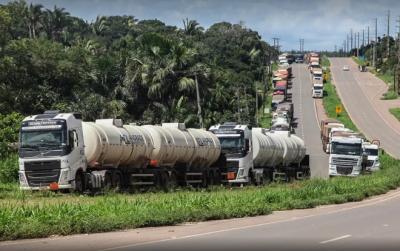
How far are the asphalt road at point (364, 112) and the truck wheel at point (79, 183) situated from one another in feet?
182

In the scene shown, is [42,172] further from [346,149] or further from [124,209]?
[346,149]

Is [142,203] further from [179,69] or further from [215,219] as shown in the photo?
[179,69]

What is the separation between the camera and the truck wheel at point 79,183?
1227 inches

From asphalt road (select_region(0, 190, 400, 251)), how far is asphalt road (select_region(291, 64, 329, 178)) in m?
39.9

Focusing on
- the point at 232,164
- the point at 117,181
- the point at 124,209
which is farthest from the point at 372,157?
the point at 124,209

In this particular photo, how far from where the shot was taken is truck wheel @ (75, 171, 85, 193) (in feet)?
102

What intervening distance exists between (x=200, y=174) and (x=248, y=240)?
76.1 feet

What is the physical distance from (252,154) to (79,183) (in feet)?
46.9

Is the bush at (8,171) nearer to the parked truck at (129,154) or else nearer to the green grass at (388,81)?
the parked truck at (129,154)

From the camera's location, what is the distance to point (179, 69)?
75000mm

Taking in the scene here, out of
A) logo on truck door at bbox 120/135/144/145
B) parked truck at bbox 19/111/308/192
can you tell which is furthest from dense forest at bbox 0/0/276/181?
logo on truck door at bbox 120/135/144/145

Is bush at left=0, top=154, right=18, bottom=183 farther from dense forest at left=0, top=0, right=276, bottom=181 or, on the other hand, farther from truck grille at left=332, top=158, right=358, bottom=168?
truck grille at left=332, top=158, right=358, bottom=168

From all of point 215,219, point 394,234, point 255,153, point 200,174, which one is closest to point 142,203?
point 215,219

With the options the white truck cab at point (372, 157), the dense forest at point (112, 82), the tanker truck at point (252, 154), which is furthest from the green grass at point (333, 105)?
the tanker truck at point (252, 154)
